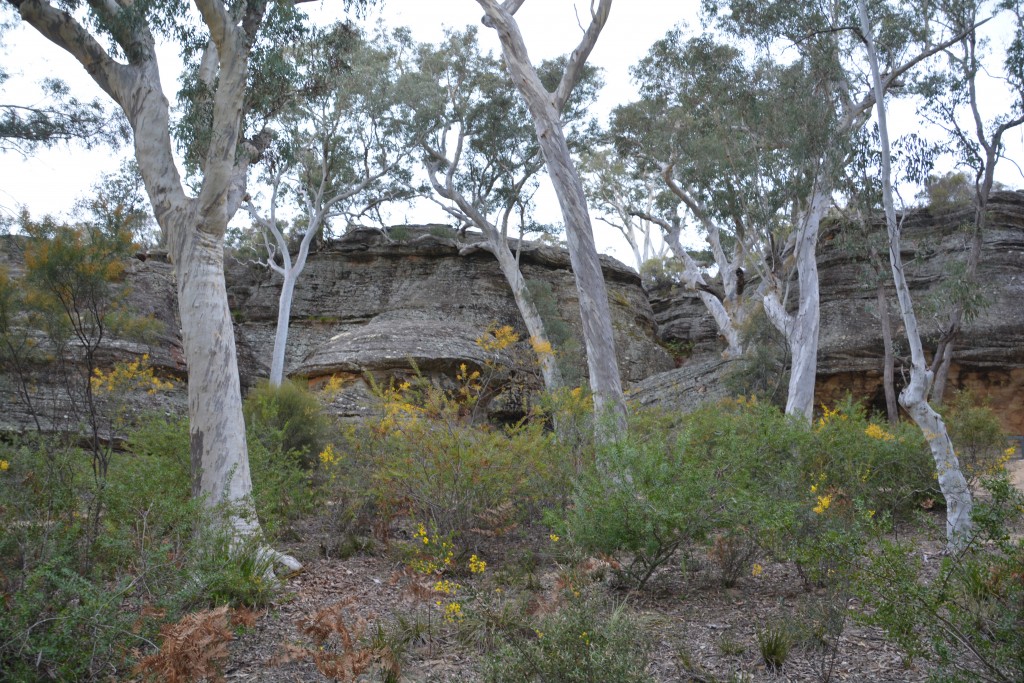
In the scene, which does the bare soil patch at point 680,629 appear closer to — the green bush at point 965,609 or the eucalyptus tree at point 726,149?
the green bush at point 965,609

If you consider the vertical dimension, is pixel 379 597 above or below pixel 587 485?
below

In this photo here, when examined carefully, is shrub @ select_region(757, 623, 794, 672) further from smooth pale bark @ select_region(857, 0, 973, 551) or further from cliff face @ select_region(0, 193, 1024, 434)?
cliff face @ select_region(0, 193, 1024, 434)

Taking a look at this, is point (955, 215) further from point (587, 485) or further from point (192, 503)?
point (192, 503)

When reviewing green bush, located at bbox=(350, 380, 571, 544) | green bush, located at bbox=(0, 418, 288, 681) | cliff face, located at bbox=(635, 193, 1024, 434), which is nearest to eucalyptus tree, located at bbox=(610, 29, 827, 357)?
cliff face, located at bbox=(635, 193, 1024, 434)

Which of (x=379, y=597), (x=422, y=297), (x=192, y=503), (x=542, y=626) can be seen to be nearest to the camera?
(x=542, y=626)

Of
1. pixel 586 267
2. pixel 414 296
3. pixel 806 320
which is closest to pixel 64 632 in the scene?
pixel 586 267

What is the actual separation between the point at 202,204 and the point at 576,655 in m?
5.59

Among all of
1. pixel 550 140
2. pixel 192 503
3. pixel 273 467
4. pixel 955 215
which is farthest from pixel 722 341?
pixel 192 503

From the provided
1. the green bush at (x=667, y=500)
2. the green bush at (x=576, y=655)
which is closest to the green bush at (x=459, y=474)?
the green bush at (x=667, y=500)

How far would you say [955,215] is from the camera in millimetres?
18516

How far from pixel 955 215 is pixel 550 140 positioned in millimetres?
11872

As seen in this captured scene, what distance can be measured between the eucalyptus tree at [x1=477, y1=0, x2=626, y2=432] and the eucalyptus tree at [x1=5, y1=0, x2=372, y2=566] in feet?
11.4

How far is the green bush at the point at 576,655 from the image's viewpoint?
3.57 m

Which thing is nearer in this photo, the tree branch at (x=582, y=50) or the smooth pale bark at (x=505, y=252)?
the tree branch at (x=582, y=50)
